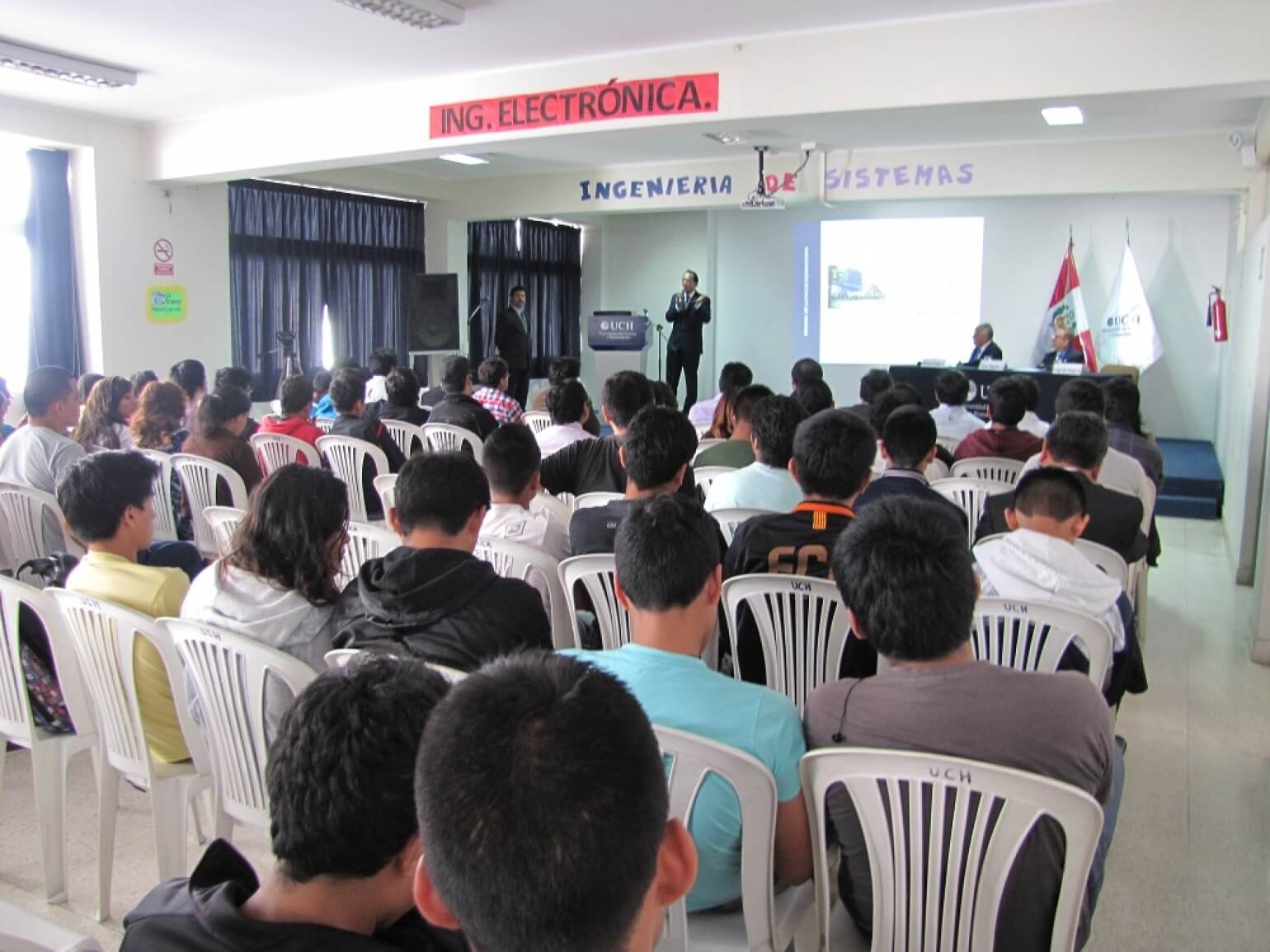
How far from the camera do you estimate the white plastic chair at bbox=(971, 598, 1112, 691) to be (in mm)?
2268

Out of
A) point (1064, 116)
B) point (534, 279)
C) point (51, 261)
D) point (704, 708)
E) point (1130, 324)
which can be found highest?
point (1064, 116)

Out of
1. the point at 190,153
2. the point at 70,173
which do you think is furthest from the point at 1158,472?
the point at 70,173

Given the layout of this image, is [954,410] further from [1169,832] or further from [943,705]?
[943,705]

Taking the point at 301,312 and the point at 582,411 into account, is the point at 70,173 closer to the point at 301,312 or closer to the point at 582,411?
the point at 301,312

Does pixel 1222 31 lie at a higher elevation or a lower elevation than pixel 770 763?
higher

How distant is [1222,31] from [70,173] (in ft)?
25.7

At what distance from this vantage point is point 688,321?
1120 cm

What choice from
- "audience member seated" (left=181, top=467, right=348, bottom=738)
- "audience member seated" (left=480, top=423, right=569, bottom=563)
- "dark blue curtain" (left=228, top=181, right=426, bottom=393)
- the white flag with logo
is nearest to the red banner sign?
"audience member seated" (left=480, top=423, right=569, bottom=563)

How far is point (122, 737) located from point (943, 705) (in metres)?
1.84

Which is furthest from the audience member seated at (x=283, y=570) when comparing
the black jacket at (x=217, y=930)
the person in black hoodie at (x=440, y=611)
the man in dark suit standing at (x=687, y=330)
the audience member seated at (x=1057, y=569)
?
the man in dark suit standing at (x=687, y=330)

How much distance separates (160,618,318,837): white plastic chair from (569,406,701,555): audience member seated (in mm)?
1105

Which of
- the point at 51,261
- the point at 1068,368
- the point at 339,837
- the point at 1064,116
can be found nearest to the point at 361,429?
the point at 339,837

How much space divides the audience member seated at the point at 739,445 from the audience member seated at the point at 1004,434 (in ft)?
3.39

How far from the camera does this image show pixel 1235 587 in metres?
5.44
